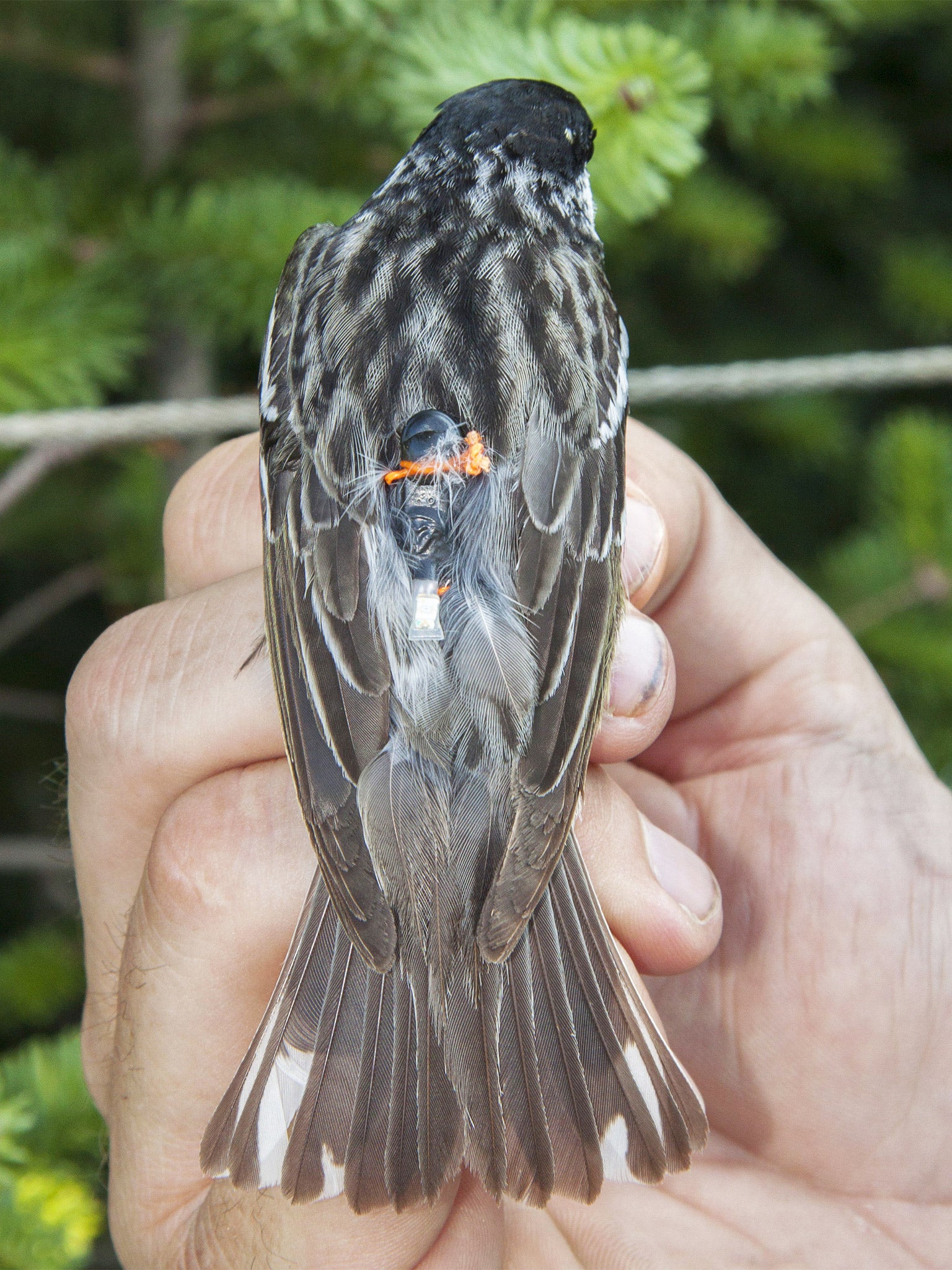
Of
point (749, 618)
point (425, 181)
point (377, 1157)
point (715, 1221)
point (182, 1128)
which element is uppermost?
point (425, 181)

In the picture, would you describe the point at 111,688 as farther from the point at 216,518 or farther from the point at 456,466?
the point at 456,466

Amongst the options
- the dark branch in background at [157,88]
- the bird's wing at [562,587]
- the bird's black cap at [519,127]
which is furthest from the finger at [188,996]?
the dark branch in background at [157,88]

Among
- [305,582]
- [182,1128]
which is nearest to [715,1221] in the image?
[182,1128]

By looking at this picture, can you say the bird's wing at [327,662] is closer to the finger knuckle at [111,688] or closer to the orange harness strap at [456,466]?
the orange harness strap at [456,466]

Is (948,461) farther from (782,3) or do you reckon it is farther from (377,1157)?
(377,1157)

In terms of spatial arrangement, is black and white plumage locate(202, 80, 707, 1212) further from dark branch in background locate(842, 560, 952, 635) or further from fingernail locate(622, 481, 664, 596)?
dark branch in background locate(842, 560, 952, 635)

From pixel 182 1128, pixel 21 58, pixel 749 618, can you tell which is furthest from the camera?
pixel 21 58
